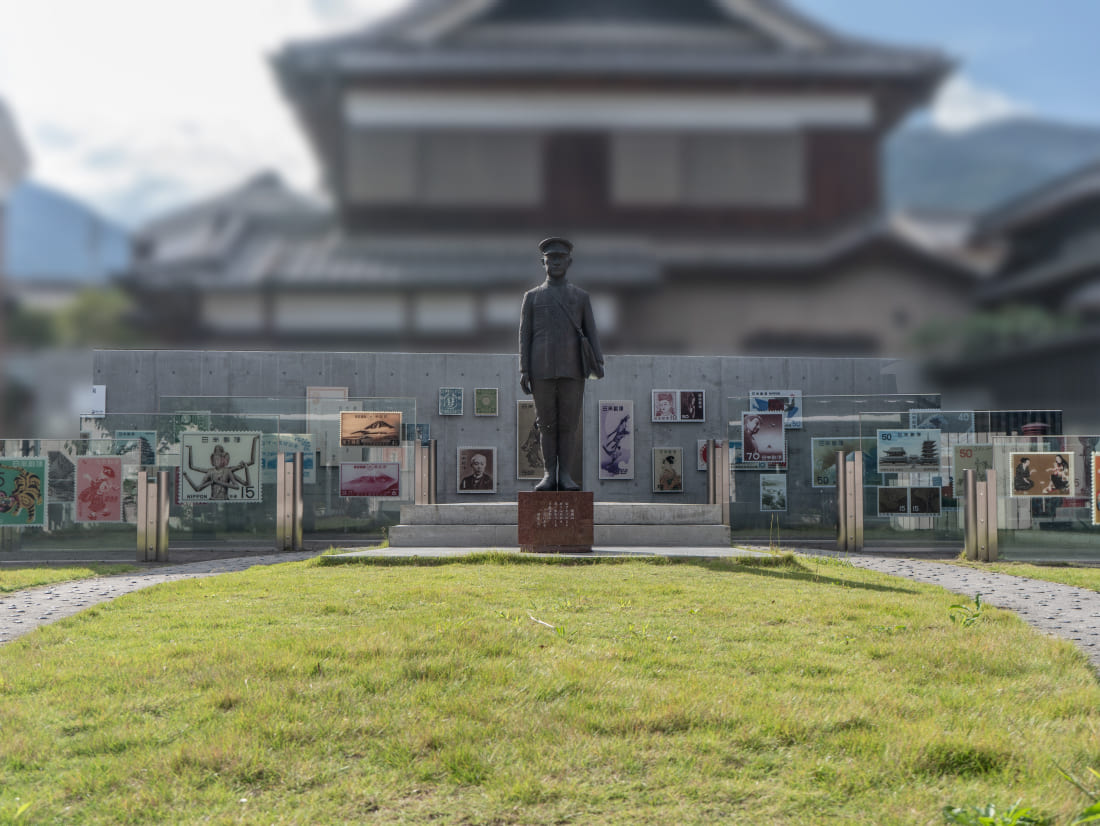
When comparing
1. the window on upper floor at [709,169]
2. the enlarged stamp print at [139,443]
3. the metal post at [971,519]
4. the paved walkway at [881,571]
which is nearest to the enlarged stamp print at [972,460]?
the metal post at [971,519]

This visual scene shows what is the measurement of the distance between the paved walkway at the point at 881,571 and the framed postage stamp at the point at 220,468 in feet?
4.15

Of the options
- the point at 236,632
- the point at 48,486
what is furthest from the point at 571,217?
the point at 236,632

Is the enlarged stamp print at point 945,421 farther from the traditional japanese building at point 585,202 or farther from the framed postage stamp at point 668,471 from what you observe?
the framed postage stamp at point 668,471

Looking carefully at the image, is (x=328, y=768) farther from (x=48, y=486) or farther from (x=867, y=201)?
(x=867, y=201)

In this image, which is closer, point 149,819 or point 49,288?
point 149,819

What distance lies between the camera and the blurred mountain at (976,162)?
11570 mm

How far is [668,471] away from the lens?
15242 millimetres

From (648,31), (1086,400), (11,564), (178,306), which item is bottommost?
(11,564)

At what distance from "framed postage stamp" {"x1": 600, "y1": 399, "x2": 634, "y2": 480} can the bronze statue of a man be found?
17.3 feet

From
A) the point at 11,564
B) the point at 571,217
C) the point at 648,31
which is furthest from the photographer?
the point at 648,31

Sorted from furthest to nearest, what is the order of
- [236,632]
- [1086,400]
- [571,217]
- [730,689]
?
[571,217] → [1086,400] → [236,632] → [730,689]

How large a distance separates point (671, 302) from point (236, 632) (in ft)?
42.9

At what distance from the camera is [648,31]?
1994 centimetres

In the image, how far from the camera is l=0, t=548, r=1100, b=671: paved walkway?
6289 millimetres
